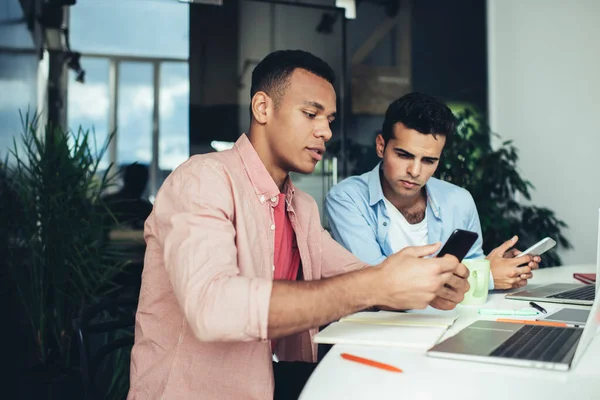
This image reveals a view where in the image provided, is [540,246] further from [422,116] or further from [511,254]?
[422,116]

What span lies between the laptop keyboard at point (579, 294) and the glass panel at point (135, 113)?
9.79 feet

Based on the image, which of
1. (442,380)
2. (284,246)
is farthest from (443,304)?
(442,380)

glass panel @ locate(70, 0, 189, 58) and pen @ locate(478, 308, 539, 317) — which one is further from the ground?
glass panel @ locate(70, 0, 189, 58)

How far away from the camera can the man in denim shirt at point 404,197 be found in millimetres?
2139

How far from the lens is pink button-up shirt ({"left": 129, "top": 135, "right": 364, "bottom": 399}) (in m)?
0.94

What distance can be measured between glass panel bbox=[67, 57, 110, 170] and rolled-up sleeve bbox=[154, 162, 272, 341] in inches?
111

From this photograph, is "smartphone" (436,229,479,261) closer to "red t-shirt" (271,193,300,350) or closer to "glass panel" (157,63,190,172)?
"red t-shirt" (271,193,300,350)

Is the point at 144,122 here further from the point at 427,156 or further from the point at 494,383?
the point at 494,383

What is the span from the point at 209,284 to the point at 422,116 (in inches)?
57.9

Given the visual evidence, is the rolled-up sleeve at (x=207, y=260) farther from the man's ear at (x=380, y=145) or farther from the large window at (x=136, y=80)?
the large window at (x=136, y=80)

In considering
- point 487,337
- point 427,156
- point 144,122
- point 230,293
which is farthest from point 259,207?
point 144,122

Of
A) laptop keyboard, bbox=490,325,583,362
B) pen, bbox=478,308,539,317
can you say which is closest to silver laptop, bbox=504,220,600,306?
pen, bbox=478,308,539,317

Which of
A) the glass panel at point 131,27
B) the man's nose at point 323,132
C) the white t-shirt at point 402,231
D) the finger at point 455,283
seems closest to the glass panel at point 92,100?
the glass panel at point 131,27

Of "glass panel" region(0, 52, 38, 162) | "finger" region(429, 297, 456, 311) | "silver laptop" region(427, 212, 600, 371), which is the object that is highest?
"glass panel" region(0, 52, 38, 162)
